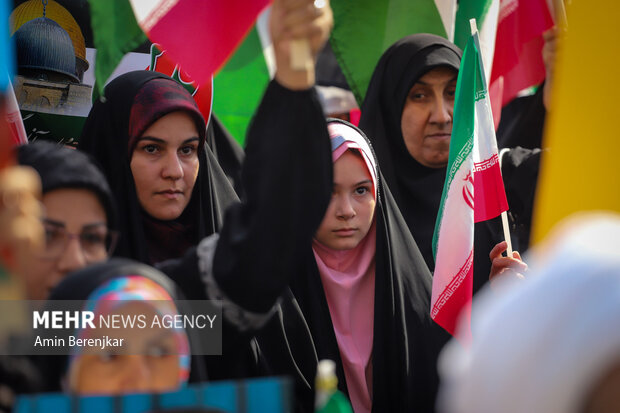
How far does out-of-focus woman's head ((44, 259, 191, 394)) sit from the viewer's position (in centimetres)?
158

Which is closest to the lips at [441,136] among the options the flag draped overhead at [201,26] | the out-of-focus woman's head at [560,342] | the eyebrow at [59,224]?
the flag draped overhead at [201,26]

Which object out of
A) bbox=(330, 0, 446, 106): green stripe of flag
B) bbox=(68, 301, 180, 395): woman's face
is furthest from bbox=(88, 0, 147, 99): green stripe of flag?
bbox=(330, 0, 446, 106): green stripe of flag

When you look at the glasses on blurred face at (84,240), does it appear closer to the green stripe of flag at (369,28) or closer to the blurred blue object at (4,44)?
the blurred blue object at (4,44)

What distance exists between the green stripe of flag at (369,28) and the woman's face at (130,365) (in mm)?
3028

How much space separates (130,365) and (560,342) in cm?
84

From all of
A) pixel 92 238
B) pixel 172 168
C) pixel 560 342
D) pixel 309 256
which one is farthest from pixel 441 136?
pixel 560 342

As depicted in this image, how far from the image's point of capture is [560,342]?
1094 millimetres

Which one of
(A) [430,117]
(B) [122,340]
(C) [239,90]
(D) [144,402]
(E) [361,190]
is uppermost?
(C) [239,90]

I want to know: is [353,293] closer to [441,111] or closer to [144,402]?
[441,111]

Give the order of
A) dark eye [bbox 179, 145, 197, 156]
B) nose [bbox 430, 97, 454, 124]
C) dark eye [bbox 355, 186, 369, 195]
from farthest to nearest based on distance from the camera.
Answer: nose [bbox 430, 97, 454, 124], dark eye [bbox 355, 186, 369, 195], dark eye [bbox 179, 145, 197, 156]

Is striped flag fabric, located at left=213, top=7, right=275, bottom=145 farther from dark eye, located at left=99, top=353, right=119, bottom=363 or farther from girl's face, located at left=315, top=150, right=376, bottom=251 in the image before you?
dark eye, located at left=99, top=353, right=119, bottom=363

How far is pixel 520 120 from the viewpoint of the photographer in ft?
15.2

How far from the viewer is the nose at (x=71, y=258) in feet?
6.30

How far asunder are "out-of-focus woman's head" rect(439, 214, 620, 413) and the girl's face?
1.87 metres
